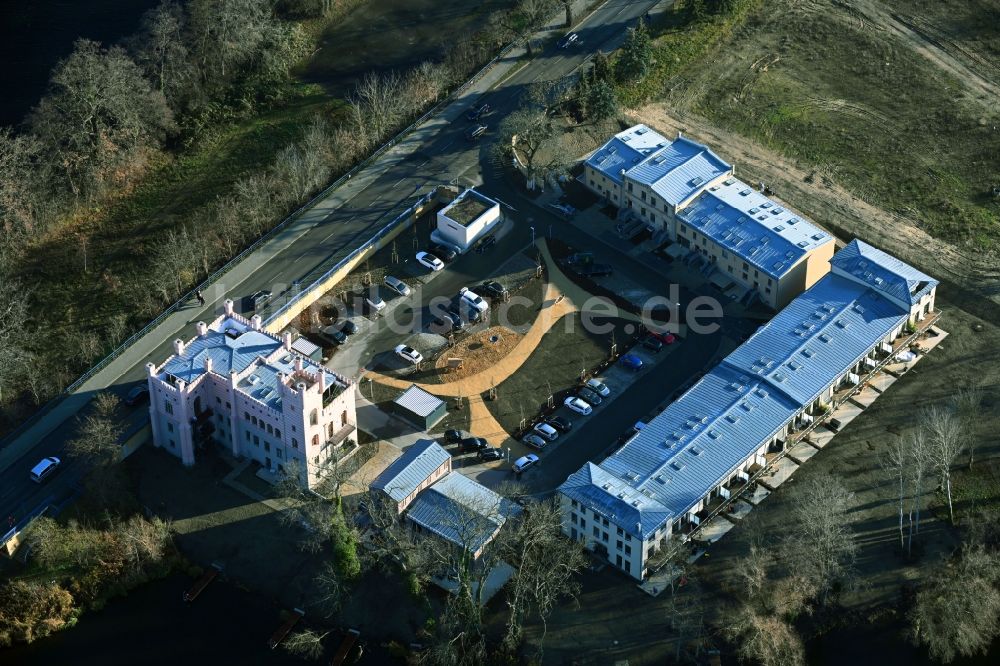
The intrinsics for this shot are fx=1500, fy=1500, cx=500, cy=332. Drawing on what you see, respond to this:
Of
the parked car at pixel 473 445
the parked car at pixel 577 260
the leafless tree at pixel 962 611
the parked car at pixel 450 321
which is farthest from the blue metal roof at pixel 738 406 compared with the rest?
the parked car at pixel 450 321

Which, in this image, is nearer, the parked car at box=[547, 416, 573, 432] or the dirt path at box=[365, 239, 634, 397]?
the parked car at box=[547, 416, 573, 432]

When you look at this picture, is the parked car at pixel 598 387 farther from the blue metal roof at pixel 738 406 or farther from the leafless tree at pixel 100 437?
the leafless tree at pixel 100 437

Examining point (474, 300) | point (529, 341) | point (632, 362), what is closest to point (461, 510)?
point (529, 341)

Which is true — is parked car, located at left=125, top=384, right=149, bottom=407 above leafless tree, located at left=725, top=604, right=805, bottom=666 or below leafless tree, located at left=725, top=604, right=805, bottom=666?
above

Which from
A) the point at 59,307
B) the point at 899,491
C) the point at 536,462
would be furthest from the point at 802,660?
the point at 59,307

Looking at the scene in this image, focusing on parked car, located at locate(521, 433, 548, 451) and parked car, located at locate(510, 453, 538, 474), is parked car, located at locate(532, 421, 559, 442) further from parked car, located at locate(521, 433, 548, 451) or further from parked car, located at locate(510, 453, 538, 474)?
parked car, located at locate(510, 453, 538, 474)

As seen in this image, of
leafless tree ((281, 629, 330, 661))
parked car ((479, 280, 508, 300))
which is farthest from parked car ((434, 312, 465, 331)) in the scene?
leafless tree ((281, 629, 330, 661))
